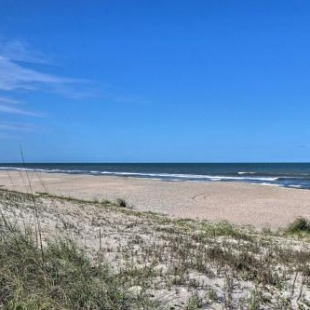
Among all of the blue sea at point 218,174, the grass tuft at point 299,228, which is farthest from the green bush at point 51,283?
the blue sea at point 218,174

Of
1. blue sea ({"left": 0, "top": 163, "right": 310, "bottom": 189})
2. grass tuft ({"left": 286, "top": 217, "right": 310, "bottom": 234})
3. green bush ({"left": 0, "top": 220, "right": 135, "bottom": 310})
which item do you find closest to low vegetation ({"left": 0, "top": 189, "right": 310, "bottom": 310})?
green bush ({"left": 0, "top": 220, "right": 135, "bottom": 310})

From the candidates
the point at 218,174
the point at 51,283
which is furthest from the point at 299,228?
the point at 218,174

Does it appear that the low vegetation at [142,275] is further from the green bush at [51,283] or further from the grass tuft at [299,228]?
the grass tuft at [299,228]

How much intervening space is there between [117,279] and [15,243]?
1.19m

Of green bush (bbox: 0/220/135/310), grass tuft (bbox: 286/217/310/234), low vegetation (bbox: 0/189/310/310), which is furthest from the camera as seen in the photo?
grass tuft (bbox: 286/217/310/234)

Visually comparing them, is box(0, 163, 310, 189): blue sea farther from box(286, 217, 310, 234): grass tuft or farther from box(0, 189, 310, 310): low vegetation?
box(0, 189, 310, 310): low vegetation

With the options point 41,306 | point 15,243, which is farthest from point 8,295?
point 15,243

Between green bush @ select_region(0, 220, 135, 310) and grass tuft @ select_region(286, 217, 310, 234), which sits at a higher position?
green bush @ select_region(0, 220, 135, 310)

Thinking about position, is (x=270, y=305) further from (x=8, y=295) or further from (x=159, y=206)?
(x=159, y=206)

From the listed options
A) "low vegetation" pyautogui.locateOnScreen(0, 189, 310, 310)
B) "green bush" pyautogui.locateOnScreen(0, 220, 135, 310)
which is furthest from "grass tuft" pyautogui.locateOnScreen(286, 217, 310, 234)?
"green bush" pyautogui.locateOnScreen(0, 220, 135, 310)

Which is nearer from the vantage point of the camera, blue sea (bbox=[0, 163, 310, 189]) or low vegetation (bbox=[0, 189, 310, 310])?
low vegetation (bbox=[0, 189, 310, 310])

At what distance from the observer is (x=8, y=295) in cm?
410

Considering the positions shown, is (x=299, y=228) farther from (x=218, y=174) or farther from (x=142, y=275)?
(x=218, y=174)

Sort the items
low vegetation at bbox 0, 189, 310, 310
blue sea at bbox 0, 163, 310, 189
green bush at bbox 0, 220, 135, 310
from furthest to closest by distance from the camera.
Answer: blue sea at bbox 0, 163, 310, 189, low vegetation at bbox 0, 189, 310, 310, green bush at bbox 0, 220, 135, 310
